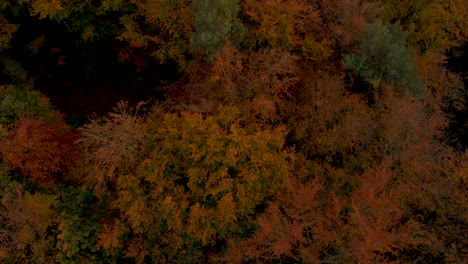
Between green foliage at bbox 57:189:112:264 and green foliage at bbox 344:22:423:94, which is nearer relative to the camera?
green foliage at bbox 57:189:112:264

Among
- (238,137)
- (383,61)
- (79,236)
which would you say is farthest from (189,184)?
(383,61)

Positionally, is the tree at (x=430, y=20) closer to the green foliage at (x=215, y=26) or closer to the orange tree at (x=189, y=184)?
the green foliage at (x=215, y=26)

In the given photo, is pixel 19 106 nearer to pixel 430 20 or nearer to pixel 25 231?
pixel 25 231

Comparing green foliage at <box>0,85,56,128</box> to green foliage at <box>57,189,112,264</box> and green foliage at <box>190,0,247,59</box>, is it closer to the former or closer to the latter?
green foliage at <box>57,189,112,264</box>

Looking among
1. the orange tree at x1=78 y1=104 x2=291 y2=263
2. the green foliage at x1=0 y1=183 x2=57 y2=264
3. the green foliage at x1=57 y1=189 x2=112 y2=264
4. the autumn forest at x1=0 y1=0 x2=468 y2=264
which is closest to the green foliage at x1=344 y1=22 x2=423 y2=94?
the autumn forest at x1=0 y1=0 x2=468 y2=264

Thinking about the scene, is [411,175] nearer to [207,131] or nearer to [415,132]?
[415,132]

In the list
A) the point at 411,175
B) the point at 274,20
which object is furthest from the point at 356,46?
the point at 411,175
